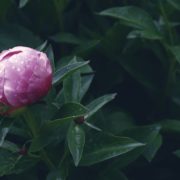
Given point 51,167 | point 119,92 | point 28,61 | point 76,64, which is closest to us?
point 28,61

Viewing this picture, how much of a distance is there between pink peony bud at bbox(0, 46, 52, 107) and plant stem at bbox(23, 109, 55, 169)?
9cm

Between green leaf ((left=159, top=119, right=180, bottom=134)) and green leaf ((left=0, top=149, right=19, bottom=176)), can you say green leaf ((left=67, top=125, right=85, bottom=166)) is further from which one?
green leaf ((left=159, top=119, right=180, bottom=134))

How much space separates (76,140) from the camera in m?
1.50

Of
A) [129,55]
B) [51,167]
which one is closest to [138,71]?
[129,55]

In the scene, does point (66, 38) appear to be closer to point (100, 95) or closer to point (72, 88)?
point (100, 95)

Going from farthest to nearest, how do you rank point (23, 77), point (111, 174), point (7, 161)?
point (111, 174), point (7, 161), point (23, 77)

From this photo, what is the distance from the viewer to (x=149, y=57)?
2.11 m

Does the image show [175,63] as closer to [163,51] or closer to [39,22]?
[163,51]

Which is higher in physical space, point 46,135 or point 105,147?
point 46,135

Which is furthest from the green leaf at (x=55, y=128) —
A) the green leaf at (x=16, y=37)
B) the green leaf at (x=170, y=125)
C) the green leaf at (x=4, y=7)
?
the green leaf at (x=4, y=7)

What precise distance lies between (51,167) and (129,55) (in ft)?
1.77

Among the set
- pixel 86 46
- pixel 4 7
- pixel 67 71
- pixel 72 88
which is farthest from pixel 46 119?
pixel 4 7

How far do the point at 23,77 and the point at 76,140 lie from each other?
8.8 inches

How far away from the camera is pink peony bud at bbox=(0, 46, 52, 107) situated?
138 cm
